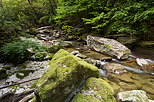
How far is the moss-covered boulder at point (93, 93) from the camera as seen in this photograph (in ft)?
7.43

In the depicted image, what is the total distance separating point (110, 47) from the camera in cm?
614

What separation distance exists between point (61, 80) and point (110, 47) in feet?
15.6

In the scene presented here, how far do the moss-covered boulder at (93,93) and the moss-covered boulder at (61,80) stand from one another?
0.20 metres

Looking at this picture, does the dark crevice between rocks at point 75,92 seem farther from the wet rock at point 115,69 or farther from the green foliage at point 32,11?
the green foliage at point 32,11

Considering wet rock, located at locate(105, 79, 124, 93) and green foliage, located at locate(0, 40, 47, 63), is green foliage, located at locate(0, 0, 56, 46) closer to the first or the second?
green foliage, located at locate(0, 40, 47, 63)

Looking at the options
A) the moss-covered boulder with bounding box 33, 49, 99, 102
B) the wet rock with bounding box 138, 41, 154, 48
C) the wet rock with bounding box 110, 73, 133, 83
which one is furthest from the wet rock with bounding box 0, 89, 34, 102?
the wet rock with bounding box 138, 41, 154, 48

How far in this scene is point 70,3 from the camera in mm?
10656

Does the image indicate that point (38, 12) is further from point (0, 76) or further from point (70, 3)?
point (0, 76)

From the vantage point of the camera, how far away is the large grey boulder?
18.6 ft

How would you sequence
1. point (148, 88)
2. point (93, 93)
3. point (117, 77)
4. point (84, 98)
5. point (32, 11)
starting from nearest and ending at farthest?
point (84, 98) → point (93, 93) → point (148, 88) → point (117, 77) → point (32, 11)

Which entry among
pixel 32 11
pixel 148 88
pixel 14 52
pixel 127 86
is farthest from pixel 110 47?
pixel 32 11

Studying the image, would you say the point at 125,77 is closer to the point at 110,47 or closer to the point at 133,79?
the point at 133,79

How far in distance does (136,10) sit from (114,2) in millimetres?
2541

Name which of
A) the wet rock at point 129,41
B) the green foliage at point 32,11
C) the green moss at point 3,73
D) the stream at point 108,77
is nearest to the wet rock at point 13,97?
the stream at point 108,77
